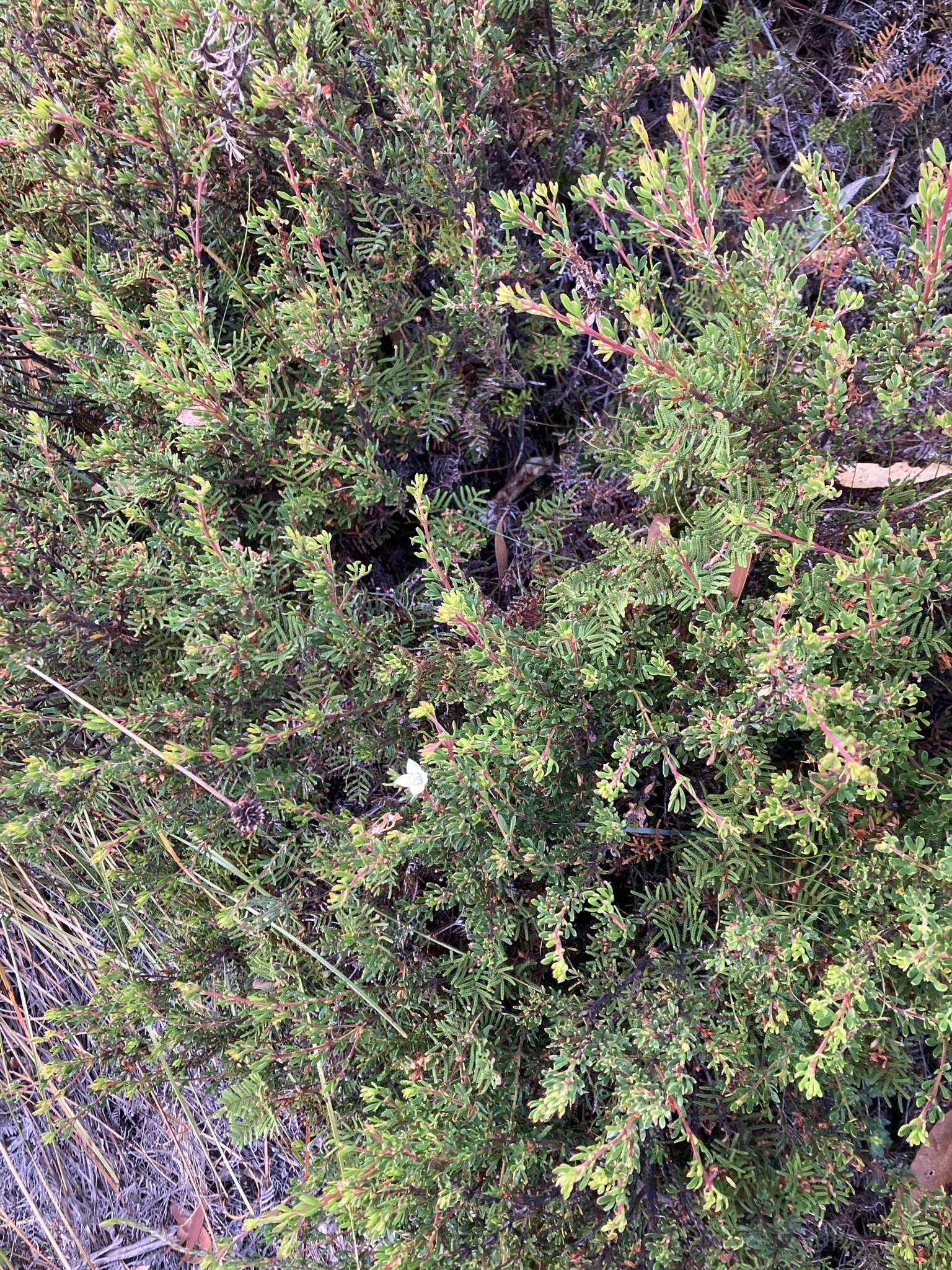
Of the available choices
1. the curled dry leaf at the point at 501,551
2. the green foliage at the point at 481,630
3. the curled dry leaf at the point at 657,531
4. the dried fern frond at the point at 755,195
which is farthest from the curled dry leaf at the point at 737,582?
the dried fern frond at the point at 755,195

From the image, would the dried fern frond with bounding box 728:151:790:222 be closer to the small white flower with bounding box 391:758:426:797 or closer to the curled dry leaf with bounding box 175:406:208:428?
the curled dry leaf with bounding box 175:406:208:428

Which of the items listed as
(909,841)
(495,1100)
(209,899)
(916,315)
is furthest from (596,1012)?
(916,315)

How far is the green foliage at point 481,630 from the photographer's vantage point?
1.70 meters

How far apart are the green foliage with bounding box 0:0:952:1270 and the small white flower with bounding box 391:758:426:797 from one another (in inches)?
1.1

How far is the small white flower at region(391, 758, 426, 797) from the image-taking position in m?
2.02

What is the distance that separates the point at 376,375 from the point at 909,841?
68.1 inches

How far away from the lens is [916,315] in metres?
1.53

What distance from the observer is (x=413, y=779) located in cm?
205

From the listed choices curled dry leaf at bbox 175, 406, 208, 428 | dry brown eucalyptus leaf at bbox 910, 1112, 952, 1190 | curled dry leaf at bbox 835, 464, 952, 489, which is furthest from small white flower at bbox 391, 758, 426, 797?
dry brown eucalyptus leaf at bbox 910, 1112, 952, 1190

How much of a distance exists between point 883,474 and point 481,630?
3.49ft

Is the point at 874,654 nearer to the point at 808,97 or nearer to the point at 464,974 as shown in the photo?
the point at 464,974

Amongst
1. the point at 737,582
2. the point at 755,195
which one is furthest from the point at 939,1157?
the point at 755,195

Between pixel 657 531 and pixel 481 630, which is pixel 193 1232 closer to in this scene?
pixel 481 630

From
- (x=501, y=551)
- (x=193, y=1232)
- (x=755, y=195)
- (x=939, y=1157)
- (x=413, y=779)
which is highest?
(x=755, y=195)
